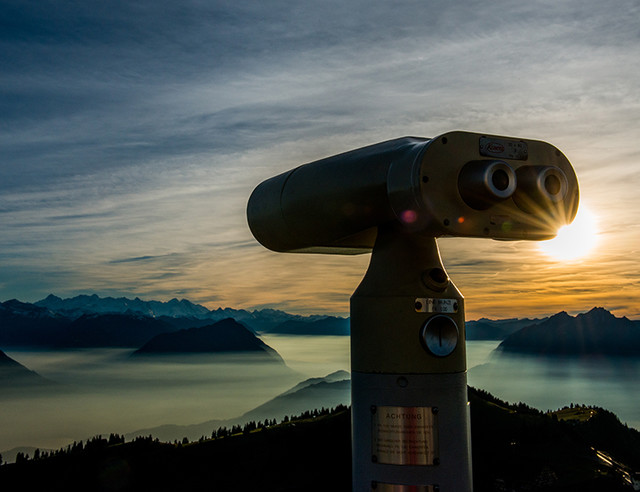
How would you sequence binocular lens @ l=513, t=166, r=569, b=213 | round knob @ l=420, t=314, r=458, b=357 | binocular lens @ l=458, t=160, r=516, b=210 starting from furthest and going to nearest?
round knob @ l=420, t=314, r=458, b=357
binocular lens @ l=513, t=166, r=569, b=213
binocular lens @ l=458, t=160, r=516, b=210

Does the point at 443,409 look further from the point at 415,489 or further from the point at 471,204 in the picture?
the point at 471,204

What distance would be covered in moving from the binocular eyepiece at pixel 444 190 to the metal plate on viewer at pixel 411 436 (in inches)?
47.2

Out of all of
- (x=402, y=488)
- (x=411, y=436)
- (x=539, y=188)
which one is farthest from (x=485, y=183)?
(x=402, y=488)

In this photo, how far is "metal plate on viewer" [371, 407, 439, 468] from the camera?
4121 millimetres

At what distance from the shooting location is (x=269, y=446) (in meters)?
8.20

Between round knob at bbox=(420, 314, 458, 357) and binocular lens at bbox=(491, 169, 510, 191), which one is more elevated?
binocular lens at bbox=(491, 169, 510, 191)

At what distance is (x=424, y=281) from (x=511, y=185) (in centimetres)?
88

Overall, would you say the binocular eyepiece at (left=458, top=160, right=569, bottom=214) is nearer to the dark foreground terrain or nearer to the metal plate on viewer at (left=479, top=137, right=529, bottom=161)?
the metal plate on viewer at (left=479, top=137, right=529, bottom=161)

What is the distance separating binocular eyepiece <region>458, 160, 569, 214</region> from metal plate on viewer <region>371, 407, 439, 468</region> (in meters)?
1.42

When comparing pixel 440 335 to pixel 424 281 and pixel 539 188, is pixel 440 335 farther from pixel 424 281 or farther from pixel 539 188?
pixel 539 188

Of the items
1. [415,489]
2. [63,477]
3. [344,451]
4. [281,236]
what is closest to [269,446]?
[344,451]

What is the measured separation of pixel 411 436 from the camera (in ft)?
13.5

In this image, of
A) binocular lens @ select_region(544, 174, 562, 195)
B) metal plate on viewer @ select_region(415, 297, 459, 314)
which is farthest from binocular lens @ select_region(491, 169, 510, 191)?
metal plate on viewer @ select_region(415, 297, 459, 314)

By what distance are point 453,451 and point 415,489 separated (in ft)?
1.18
